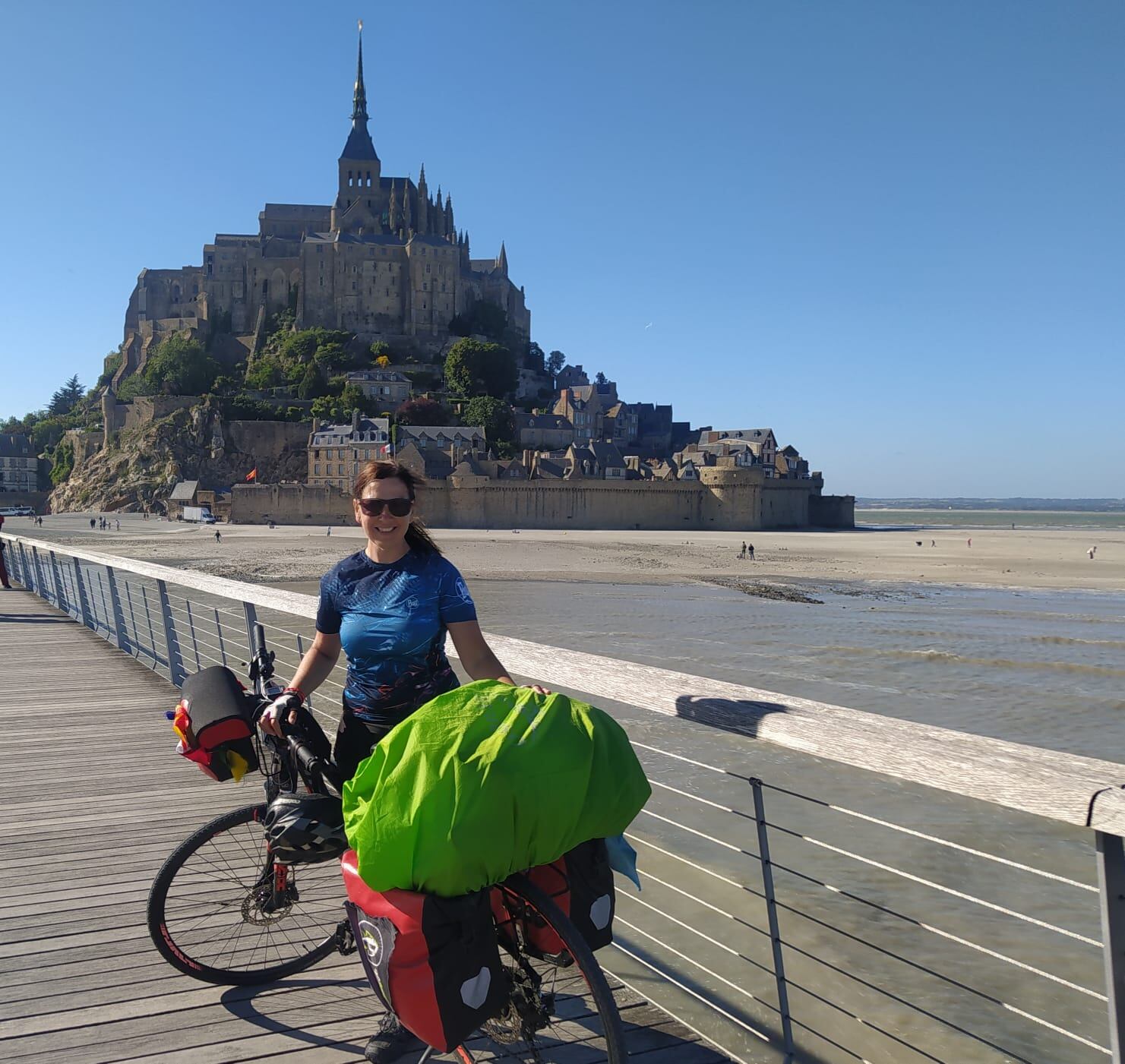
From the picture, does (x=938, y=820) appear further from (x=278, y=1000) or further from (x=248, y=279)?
(x=248, y=279)

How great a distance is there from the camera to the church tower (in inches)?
2837

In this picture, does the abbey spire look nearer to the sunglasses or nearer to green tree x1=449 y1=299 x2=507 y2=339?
green tree x1=449 y1=299 x2=507 y2=339

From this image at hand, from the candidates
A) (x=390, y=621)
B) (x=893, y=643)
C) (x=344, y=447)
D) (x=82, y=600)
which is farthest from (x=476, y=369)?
(x=390, y=621)

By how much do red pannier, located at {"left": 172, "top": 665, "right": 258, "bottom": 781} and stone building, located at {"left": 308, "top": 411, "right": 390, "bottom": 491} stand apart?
169ft

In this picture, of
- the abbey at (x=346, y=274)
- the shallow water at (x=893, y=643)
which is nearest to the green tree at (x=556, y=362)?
the abbey at (x=346, y=274)

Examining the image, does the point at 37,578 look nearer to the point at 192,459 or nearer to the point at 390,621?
the point at 390,621

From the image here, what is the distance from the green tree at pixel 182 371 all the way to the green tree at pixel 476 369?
1682cm

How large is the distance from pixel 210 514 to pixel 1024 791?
56758 millimetres

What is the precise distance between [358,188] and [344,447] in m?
28.2

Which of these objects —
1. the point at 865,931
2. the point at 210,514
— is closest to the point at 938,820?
the point at 865,931

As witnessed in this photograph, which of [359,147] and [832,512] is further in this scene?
[359,147]

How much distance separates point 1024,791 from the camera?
160 cm

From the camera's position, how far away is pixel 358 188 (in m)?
73.8

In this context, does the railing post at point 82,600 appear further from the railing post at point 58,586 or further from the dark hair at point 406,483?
the dark hair at point 406,483
